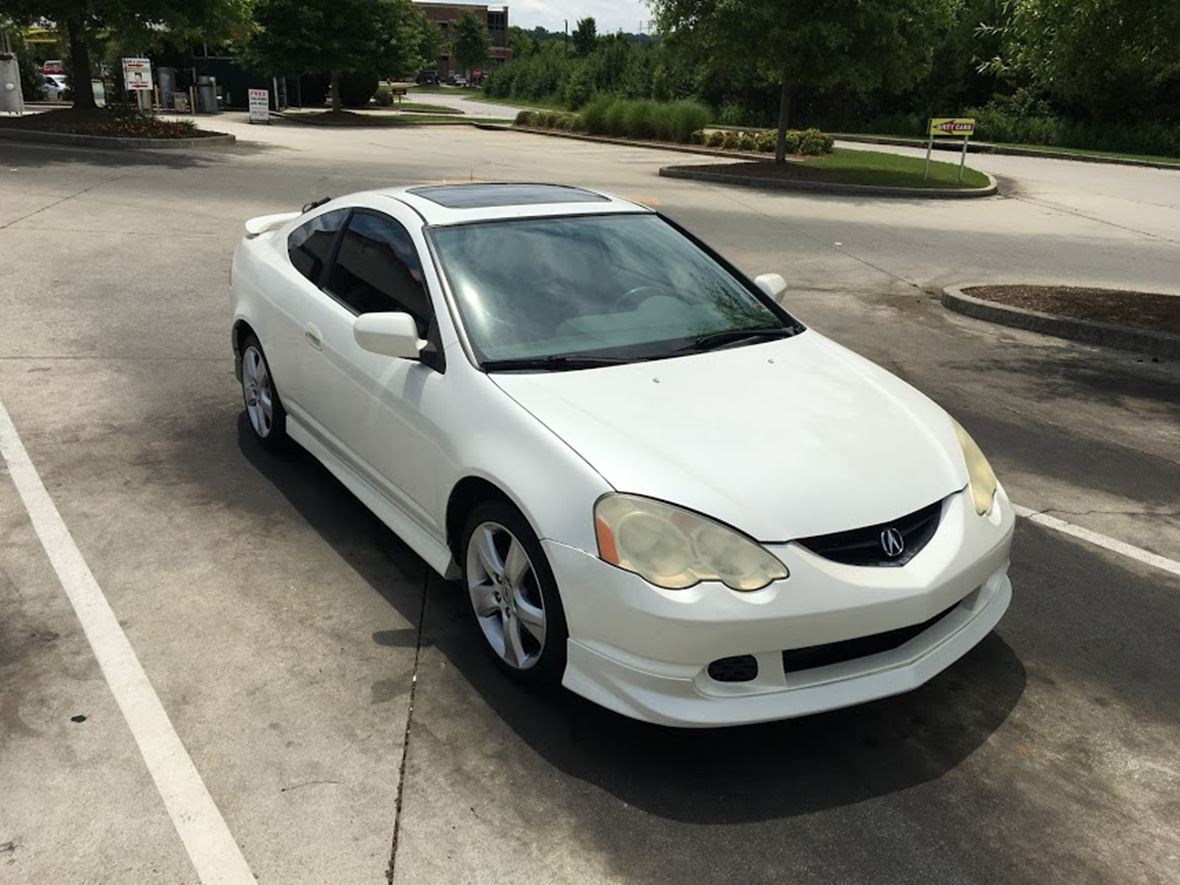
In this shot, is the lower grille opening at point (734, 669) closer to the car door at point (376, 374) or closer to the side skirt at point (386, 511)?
the side skirt at point (386, 511)

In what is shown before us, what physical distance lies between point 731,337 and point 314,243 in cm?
225

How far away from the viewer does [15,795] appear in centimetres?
299

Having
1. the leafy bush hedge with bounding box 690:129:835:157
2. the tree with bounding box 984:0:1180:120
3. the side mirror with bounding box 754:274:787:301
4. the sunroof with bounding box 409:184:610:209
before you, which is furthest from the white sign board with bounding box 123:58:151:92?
the side mirror with bounding box 754:274:787:301

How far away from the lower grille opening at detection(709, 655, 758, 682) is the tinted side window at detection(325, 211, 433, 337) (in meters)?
1.81

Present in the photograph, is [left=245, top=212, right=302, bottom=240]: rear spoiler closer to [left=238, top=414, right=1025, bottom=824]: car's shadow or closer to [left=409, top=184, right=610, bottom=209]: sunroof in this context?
[left=409, top=184, right=610, bottom=209]: sunroof

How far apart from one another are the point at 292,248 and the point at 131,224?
27.3ft

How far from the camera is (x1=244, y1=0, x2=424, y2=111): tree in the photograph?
119ft

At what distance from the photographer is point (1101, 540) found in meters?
4.96

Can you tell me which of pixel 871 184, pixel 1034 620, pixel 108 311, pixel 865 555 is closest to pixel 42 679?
pixel 865 555

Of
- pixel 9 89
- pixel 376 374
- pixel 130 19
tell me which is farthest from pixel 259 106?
pixel 376 374

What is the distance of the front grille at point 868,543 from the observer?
3084mm

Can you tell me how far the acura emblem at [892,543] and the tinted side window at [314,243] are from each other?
3.05 m

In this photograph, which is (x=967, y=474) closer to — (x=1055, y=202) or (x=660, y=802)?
(x=660, y=802)

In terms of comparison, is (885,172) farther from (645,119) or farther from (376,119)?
(376,119)
